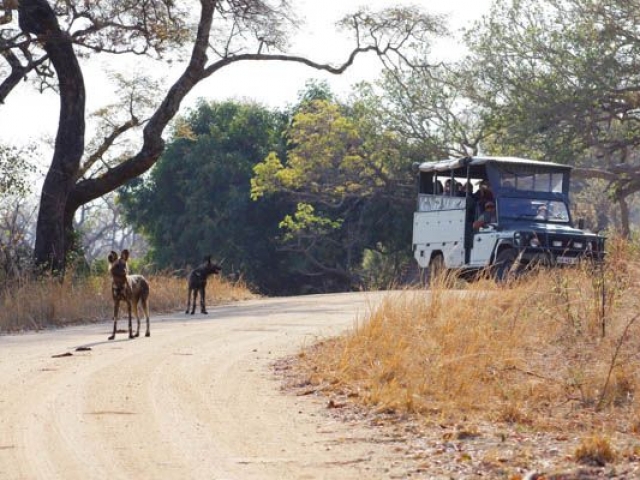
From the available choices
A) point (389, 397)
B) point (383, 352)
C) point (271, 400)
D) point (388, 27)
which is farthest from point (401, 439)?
point (388, 27)

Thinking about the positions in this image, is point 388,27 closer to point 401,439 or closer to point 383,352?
point 383,352

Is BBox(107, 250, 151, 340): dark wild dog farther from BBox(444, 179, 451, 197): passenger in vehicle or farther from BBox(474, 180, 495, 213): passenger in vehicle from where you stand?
BBox(444, 179, 451, 197): passenger in vehicle

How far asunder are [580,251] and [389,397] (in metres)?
13.5

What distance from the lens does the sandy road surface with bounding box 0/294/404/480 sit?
310 inches

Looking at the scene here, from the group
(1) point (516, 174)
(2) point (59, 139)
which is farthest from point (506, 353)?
(2) point (59, 139)

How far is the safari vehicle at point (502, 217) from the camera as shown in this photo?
923 inches

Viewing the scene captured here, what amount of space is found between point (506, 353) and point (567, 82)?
2572 centimetres

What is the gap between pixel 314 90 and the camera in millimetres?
55812

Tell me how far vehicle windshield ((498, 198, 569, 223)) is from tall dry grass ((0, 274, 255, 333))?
6940 millimetres

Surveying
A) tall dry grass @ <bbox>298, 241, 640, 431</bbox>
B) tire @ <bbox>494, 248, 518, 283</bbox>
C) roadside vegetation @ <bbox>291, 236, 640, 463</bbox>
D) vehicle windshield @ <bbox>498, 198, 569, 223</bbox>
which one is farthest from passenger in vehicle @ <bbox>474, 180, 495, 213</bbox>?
tall dry grass @ <bbox>298, 241, 640, 431</bbox>

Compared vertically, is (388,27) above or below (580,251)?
above

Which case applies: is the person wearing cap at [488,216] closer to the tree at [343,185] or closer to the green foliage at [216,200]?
the tree at [343,185]

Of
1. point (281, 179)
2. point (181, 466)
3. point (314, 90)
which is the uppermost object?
point (314, 90)

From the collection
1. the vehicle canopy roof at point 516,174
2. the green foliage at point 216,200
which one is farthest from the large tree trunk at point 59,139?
the green foliage at point 216,200
